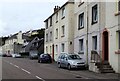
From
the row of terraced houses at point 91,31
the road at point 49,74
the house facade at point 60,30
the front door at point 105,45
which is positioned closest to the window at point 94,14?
the row of terraced houses at point 91,31

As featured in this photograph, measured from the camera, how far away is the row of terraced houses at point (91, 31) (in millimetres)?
25609

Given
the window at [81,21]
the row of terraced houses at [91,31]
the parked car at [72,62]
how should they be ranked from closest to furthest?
the row of terraced houses at [91,31]
the parked car at [72,62]
the window at [81,21]

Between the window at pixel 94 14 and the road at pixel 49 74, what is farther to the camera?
the window at pixel 94 14

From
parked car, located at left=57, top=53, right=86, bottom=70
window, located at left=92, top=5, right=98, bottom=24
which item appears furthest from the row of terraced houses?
parked car, located at left=57, top=53, right=86, bottom=70

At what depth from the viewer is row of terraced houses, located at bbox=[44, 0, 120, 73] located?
84.0 ft

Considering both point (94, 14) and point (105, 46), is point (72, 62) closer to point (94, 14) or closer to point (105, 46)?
point (105, 46)

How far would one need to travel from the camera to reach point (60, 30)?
46.4 metres

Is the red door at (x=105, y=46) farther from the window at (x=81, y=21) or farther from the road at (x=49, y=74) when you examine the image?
the window at (x=81, y=21)

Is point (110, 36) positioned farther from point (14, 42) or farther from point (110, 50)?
point (14, 42)

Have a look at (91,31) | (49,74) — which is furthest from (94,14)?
(49,74)

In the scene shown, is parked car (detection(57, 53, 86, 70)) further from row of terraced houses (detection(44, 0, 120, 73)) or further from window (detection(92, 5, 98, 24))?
window (detection(92, 5, 98, 24))

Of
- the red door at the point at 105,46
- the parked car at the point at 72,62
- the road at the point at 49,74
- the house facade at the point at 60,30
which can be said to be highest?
the house facade at the point at 60,30

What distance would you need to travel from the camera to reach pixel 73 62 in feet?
97.7

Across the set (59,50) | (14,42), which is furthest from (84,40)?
(14,42)
